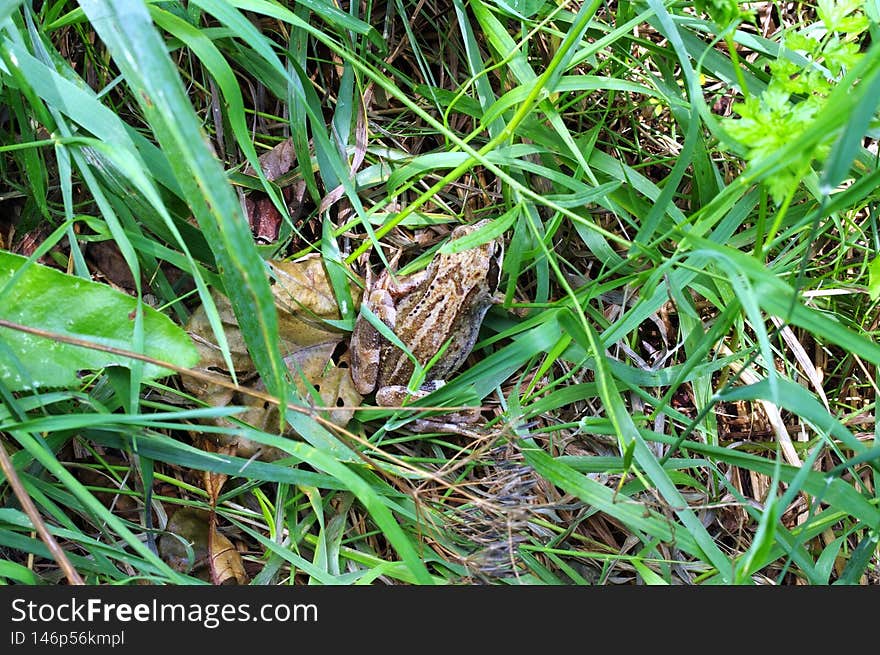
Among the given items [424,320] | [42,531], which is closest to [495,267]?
[424,320]

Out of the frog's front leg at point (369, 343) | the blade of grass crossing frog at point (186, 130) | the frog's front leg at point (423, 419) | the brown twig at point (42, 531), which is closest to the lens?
the blade of grass crossing frog at point (186, 130)

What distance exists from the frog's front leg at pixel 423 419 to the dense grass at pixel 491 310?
3.4 inches

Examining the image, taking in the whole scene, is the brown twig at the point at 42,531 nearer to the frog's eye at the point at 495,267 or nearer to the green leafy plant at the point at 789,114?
the frog's eye at the point at 495,267

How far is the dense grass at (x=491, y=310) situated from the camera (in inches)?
110

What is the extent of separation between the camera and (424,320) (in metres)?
3.61

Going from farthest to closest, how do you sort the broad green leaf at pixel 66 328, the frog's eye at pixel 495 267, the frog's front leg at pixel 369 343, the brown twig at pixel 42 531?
the frog's eye at pixel 495 267 → the frog's front leg at pixel 369 343 → the broad green leaf at pixel 66 328 → the brown twig at pixel 42 531

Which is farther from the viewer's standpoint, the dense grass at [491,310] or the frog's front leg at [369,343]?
the frog's front leg at [369,343]

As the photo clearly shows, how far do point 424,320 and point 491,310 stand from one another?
41cm

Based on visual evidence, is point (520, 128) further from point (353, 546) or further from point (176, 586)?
point (176, 586)

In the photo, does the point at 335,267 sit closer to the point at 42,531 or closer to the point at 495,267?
the point at 495,267

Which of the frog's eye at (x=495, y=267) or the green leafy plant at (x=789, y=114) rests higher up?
the green leafy plant at (x=789, y=114)

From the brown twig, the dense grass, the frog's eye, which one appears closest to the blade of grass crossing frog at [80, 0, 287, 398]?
the dense grass

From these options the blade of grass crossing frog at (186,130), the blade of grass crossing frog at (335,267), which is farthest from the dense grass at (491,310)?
the blade of grass crossing frog at (186,130)

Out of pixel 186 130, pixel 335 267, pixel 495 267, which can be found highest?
pixel 186 130
